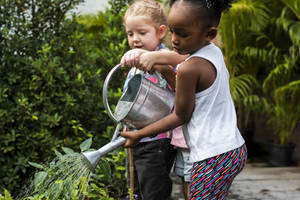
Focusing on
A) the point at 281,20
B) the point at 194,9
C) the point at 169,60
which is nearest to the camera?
the point at 194,9

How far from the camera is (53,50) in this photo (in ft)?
9.46

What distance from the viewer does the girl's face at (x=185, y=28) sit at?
54.0 inches

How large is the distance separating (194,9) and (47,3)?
6.08 ft

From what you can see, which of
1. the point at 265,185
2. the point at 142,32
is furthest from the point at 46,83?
the point at 265,185

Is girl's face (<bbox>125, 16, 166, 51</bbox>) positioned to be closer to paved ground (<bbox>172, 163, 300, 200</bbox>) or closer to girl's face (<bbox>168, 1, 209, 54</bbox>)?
girl's face (<bbox>168, 1, 209, 54</bbox>)

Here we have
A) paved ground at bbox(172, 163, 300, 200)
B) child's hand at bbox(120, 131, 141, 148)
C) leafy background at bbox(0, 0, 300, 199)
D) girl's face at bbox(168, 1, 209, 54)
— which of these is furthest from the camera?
paved ground at bbox(172, 163, 300, 200)

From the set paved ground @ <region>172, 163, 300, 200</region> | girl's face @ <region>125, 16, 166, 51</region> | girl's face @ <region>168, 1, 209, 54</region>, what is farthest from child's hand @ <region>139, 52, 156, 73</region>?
paved ground @ <region>172, 163, 300, 200</region>

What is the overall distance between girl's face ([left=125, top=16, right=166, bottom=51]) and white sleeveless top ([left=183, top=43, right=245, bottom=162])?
2.10ft

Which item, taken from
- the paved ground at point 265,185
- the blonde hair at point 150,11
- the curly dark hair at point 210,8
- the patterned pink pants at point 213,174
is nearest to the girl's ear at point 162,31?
the blonde hair at point 150,11

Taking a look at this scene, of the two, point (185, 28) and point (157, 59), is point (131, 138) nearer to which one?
point (157, 59)

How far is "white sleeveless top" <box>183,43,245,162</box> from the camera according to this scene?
4.77 ft

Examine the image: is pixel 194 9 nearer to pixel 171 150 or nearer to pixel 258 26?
pixel 171 150

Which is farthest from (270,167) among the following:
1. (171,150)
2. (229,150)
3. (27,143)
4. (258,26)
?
(229,150)

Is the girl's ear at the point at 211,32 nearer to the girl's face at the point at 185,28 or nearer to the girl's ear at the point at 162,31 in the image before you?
the girl's face at the point at 185,28
